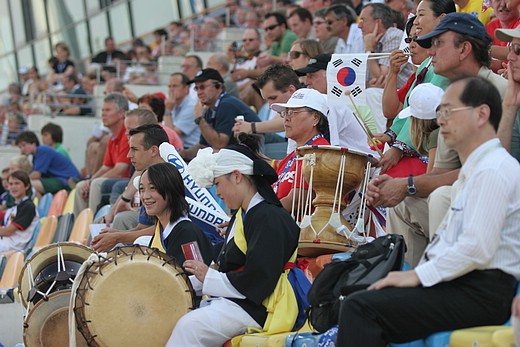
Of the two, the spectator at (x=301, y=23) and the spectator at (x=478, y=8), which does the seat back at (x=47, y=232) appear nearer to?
the spectator at (x=301, y=23)

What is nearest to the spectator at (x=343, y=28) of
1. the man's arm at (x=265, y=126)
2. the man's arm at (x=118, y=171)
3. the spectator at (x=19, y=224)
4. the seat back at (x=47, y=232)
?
the man's arm at (x=118, y=171)

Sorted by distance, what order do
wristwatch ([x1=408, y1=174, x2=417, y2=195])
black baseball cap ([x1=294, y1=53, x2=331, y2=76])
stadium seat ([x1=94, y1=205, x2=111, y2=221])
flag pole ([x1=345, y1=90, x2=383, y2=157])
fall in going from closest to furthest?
wristwatch ([x1=408, y1=174, x2=417, y2=195])
flag pole ([x1=345, y1=90, x2=383, y2=157])
black baseball cap ([x1=294, y1=53, x2=331, y2=76])
stadium seat ([x1=94, y1=205, x2=111, y2=221])

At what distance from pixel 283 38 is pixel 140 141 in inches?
233

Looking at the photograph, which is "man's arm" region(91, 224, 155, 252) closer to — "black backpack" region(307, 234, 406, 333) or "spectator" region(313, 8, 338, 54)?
"black backpack" region(307, 234, 406, 333)

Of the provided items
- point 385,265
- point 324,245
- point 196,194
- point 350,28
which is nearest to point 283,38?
point 350,28

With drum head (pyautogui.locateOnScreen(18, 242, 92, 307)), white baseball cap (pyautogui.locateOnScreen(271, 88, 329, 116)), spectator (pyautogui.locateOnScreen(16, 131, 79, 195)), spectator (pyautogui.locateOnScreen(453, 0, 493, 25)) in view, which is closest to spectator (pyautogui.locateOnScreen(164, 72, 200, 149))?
spectator (pyautogui.locateOnScreen(16, 131, 79, 195))

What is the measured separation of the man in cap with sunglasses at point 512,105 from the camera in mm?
5168

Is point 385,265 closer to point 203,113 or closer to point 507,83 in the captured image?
point 507,83

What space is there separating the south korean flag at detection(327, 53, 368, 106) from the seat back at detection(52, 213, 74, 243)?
4919mm

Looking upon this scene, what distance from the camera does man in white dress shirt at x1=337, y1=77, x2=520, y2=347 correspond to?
4.38 m

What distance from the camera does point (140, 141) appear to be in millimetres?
7895

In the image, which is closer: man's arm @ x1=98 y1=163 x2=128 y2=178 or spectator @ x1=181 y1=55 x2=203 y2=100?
man's arm @ x1=98 y1=163 x2=128 y2=178

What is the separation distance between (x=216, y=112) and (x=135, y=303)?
4.40 metres

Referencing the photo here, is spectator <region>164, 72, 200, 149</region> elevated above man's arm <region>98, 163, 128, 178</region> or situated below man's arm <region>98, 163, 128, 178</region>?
above
